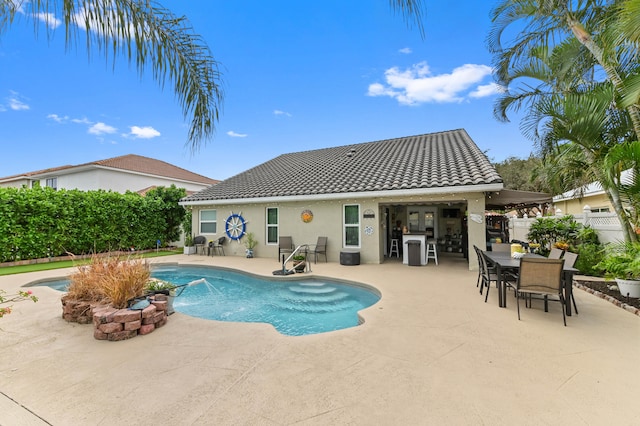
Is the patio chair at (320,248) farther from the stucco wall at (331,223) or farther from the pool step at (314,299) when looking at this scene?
the pool step at (314,299)

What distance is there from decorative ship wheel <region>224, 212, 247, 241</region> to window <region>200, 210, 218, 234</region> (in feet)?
2.94

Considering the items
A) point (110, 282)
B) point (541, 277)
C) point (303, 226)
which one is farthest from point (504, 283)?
point (303, 226)

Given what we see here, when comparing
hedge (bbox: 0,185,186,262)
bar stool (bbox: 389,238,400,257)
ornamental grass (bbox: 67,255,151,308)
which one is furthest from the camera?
bar stool (bbox: 389,238,400,257)

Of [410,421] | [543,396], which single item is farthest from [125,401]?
→ [543,396]

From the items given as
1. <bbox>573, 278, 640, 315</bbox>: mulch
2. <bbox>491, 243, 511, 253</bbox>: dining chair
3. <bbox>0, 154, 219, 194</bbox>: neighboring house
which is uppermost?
<bbox>0, 154, 219, 194</bbox>: neighboring house

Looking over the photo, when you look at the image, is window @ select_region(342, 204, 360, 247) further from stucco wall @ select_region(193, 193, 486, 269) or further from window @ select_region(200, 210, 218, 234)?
window @ select_region(200, 210, 218, 234)

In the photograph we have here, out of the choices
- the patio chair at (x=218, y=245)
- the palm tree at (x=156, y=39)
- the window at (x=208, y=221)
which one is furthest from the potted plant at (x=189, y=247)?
the palm tree at (x=156, y=39)

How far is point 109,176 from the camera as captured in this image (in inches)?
870

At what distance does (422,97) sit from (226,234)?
12591 millimetres

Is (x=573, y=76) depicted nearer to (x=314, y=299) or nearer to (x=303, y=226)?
(x=314, y=299)

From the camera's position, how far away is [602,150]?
7066mm

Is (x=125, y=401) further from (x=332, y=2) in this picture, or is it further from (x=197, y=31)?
(x=332, y=2)

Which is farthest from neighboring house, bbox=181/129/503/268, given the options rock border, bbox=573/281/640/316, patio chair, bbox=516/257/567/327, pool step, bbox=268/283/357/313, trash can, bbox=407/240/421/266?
patio chair, bbox=516/257/567/327

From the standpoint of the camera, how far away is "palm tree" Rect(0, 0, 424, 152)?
9.50 feet
